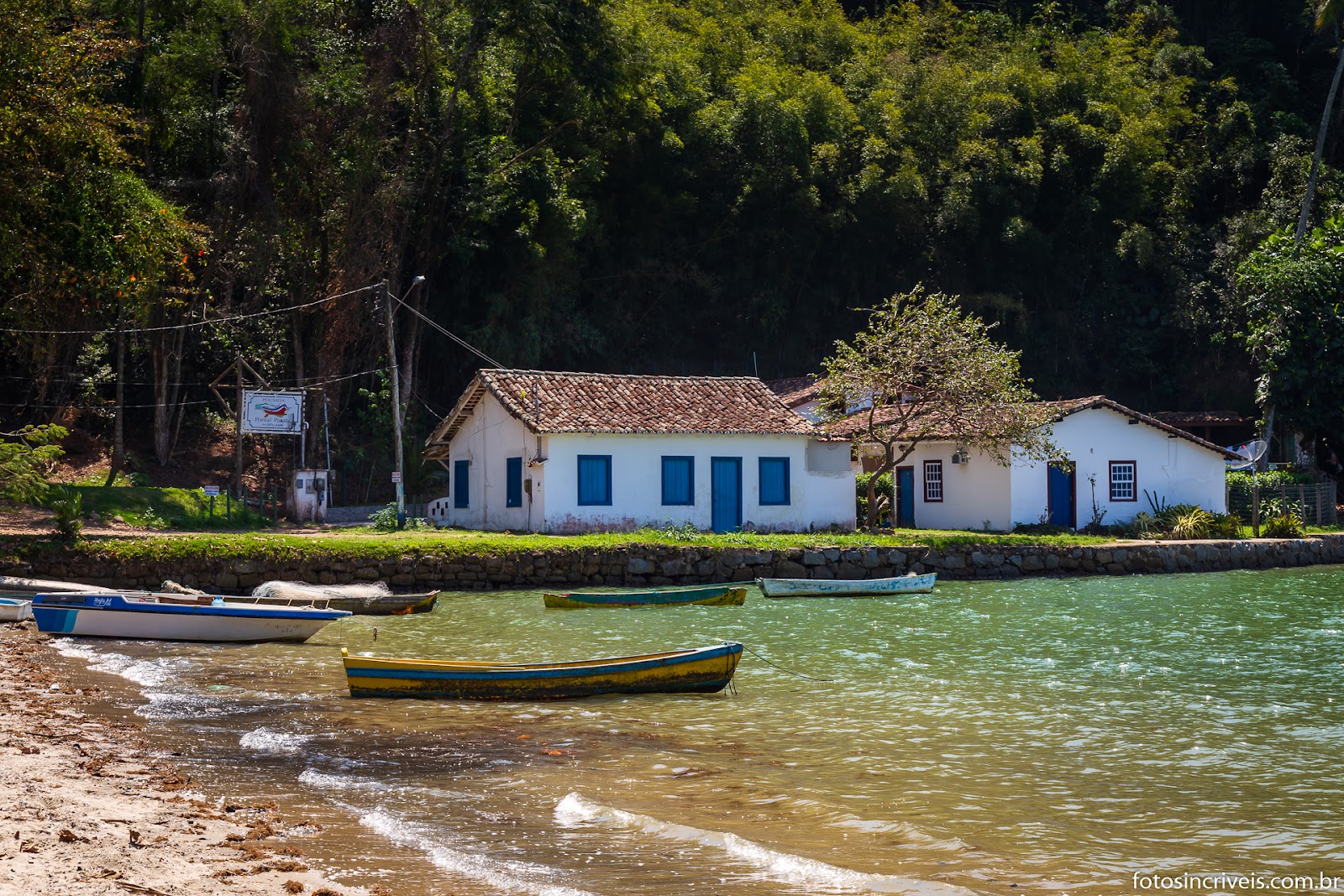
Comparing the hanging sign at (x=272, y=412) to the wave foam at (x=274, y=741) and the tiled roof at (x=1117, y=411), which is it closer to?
the tiled roof at (x=1117, y=411)

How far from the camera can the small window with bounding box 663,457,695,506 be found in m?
28.9

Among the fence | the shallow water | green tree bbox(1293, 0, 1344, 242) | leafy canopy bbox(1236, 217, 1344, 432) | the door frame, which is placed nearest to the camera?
the shallow water

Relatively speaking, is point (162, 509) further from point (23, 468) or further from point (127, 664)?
point (127, 664)

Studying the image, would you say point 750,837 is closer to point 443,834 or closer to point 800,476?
point 443,834

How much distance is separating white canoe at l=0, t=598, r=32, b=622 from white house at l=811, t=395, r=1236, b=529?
20.0m

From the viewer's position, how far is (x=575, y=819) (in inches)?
329

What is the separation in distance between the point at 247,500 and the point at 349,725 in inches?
951

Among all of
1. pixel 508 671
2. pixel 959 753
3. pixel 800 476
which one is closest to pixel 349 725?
pixel 508 671

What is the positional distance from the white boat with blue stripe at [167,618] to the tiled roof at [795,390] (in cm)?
1936

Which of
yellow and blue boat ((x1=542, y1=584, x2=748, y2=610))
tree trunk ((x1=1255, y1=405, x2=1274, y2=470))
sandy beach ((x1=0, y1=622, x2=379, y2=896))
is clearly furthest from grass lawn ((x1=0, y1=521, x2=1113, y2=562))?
sandy beach ((x1=0, y1=622, x2=379, y2=896))

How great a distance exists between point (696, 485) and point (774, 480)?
220 cm

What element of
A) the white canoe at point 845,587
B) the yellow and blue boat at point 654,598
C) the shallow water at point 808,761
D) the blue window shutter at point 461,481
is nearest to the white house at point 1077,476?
the white canoe at point 845,587

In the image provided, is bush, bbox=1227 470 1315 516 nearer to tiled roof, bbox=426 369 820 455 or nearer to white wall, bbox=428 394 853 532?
white wall, bbox=428 394 853 532

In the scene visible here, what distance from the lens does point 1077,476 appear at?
104ft
